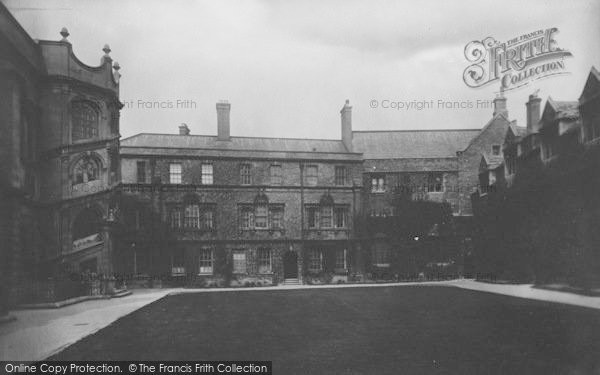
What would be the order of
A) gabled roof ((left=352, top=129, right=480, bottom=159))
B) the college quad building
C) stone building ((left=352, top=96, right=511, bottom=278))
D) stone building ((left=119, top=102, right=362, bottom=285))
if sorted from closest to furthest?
the college quad building < stone building ((left=352, top=96, right=511, bottom=278)) < gabled roof ((left=352, top=129, right=480, bottom=159)) < stone building ((left=119, top=102, right=362, bottom=285))

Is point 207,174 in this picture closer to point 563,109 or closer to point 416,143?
point 416,143

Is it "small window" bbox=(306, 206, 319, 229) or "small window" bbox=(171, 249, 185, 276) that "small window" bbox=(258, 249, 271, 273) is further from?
"small window" bbox=(171, 249, 185, 276)

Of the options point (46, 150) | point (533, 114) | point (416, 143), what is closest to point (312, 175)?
point (416, 143)

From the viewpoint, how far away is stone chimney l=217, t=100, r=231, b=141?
1175 inches

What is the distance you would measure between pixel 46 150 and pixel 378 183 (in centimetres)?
1553

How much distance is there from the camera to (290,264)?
28.9 metres

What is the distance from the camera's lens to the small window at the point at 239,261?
2814 centimetres

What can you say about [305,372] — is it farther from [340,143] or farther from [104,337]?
[340,143]

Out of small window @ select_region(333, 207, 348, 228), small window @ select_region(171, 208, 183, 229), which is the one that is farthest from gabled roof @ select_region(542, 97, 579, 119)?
small window @ select_region(171, 208, 183, 229)

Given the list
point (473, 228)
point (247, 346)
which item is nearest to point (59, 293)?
point (247, 346)

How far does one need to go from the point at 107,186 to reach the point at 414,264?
13.6m

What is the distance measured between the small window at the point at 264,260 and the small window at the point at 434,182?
1108 cm

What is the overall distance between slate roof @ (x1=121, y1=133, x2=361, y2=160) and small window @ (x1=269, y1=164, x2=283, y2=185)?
0.67 m

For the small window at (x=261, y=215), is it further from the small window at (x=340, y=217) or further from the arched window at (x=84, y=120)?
the arched window at (x=84, y=120)
